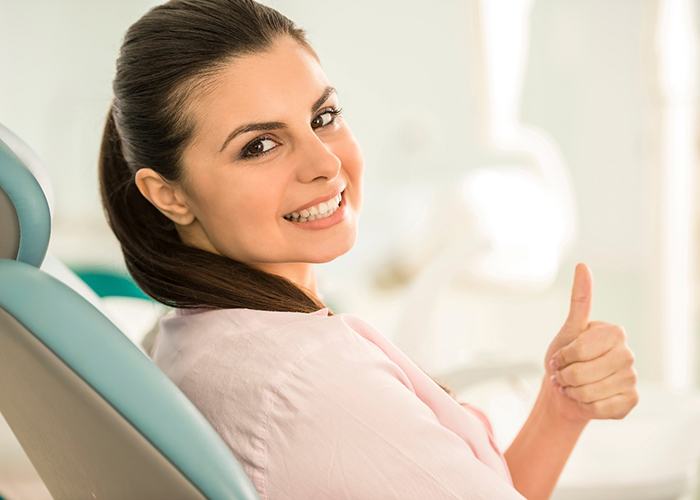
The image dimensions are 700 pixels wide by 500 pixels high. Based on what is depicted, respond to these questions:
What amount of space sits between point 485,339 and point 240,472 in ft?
13.3

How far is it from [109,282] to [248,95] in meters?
2.18

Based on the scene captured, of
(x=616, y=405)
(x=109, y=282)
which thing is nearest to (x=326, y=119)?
(x=616, y=405)

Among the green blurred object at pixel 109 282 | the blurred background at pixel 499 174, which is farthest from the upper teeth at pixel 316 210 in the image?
the green blurred object at pixel 109 282

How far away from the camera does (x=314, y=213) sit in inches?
40.6

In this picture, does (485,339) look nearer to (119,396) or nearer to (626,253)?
(626,253)

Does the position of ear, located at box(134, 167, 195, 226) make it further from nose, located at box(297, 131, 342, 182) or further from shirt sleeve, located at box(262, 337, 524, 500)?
shirt sleeve, located at box(262, 337, 524, 500)

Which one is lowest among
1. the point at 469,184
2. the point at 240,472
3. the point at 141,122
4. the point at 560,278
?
the point at 240,472

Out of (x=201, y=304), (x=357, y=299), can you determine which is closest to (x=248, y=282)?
(x=201, y=304)

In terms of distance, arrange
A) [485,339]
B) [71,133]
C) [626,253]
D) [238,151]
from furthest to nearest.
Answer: [626,253] → [485,339] → [71,133] → [238,151]

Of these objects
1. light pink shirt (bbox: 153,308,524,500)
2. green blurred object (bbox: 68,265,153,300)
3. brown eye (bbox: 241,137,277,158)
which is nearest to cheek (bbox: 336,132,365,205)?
brown eye (bbox: 241,137,277,158)

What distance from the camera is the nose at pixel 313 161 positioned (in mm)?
1000

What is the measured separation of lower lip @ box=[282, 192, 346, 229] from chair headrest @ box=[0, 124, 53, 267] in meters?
0.29

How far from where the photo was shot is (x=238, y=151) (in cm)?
99

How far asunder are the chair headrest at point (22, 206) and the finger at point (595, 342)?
0.57 metres
